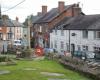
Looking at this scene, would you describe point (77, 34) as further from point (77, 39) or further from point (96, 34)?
point (96, 34)

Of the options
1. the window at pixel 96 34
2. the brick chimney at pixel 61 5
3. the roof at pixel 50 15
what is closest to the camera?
the window at pixel 96 34

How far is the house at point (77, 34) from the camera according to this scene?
51.8 metres

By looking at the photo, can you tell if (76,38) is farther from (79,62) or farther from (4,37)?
(4,37)

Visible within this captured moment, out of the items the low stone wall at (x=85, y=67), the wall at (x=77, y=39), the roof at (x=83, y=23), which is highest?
the roof at (x=83, y=23)

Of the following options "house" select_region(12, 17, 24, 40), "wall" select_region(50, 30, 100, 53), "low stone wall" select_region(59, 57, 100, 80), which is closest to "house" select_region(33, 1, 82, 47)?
"wall" select_region(50, 30, 100, 53)

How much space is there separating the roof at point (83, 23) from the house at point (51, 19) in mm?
3403

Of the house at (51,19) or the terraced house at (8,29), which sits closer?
the house at (51,19)

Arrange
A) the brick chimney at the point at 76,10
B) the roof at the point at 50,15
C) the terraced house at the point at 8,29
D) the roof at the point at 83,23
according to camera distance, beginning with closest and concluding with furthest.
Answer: the roof at the point at 83,23 → the brick chimney at the point at 76,10 → the roof at the point at 50,15 → the terraced house at the point at 8,29

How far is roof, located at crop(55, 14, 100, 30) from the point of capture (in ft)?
174

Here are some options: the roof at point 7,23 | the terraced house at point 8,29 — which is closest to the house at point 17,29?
the terraced house at point 8,29

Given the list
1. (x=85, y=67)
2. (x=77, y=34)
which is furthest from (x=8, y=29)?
(x=85, y=67)

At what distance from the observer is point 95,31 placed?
168 feet

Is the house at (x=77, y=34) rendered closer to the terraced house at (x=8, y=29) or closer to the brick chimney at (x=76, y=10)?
the brick chimney at (x=76, y=10)

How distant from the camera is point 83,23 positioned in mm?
57125
